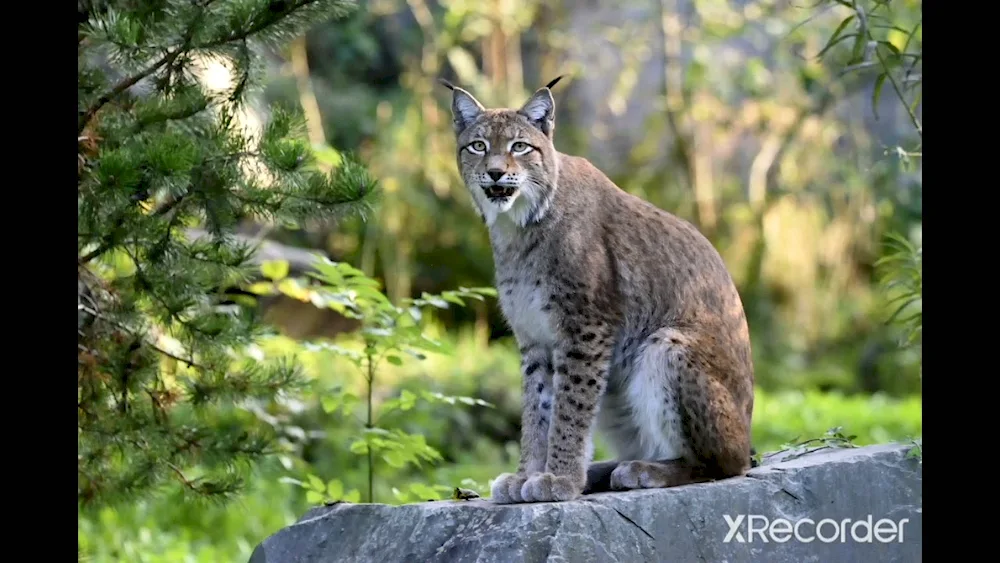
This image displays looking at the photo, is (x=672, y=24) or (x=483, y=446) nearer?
(x=483, y=446)

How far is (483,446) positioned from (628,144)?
228 inches

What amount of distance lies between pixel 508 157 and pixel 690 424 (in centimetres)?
121

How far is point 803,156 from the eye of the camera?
13758mm

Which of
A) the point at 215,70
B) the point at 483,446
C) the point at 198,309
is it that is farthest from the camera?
the point at 483,446

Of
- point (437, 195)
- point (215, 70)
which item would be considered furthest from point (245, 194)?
point (437, 195)

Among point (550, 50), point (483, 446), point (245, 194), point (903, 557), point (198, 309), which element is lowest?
point (483, 446)

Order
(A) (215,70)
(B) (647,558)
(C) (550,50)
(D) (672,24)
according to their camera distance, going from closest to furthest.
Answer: (B) (647,558)
(A) (215,70)
(D) (672,24)
(C) (550,50)

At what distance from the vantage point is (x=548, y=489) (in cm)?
429

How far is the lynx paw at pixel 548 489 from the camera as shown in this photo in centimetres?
426

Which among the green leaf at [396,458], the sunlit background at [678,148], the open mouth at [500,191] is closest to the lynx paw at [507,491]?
the green leaf at [396,458]

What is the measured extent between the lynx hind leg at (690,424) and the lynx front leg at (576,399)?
15 centimetres

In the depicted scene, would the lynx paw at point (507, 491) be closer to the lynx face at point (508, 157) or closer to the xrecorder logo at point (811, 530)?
the xrecorder logo at point (811, 530)

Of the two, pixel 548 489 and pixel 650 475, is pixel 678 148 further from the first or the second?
pixel 548 489
